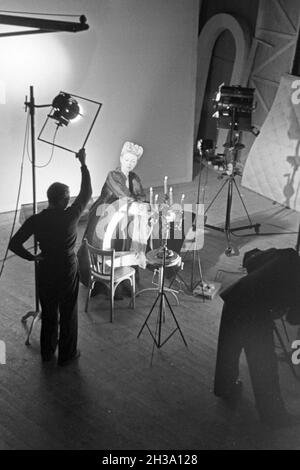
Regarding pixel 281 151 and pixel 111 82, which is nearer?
pixel 111 82

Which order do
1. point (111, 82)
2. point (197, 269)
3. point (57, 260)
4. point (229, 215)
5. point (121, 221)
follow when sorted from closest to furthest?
point (57, 260) < point (121, 221) < point (197, 269) < point (229, 215) < point (111, 82)

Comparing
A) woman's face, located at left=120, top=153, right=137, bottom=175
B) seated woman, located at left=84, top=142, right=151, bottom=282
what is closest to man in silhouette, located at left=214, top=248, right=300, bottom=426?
seated woman, located at left=84, top=142, right=151, bottom=282

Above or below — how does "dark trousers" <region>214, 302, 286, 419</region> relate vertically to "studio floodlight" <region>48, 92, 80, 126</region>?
below

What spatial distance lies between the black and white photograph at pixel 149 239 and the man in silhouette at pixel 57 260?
0.01 m

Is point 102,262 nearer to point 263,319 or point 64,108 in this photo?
point 64,108

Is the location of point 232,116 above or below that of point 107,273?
above

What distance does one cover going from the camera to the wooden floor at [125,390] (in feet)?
15.0

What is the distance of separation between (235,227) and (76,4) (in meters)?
3.17

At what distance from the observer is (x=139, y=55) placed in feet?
28.1

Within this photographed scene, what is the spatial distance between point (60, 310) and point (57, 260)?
0.41 meters

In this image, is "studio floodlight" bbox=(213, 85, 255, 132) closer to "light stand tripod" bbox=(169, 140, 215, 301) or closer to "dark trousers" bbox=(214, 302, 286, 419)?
"light stand tripod" bbox=(169, 140, 215, 301)

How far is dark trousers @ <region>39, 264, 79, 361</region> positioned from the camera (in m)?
5.05

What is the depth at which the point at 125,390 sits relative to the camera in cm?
506

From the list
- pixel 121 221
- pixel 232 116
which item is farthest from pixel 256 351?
pixel 232 116
